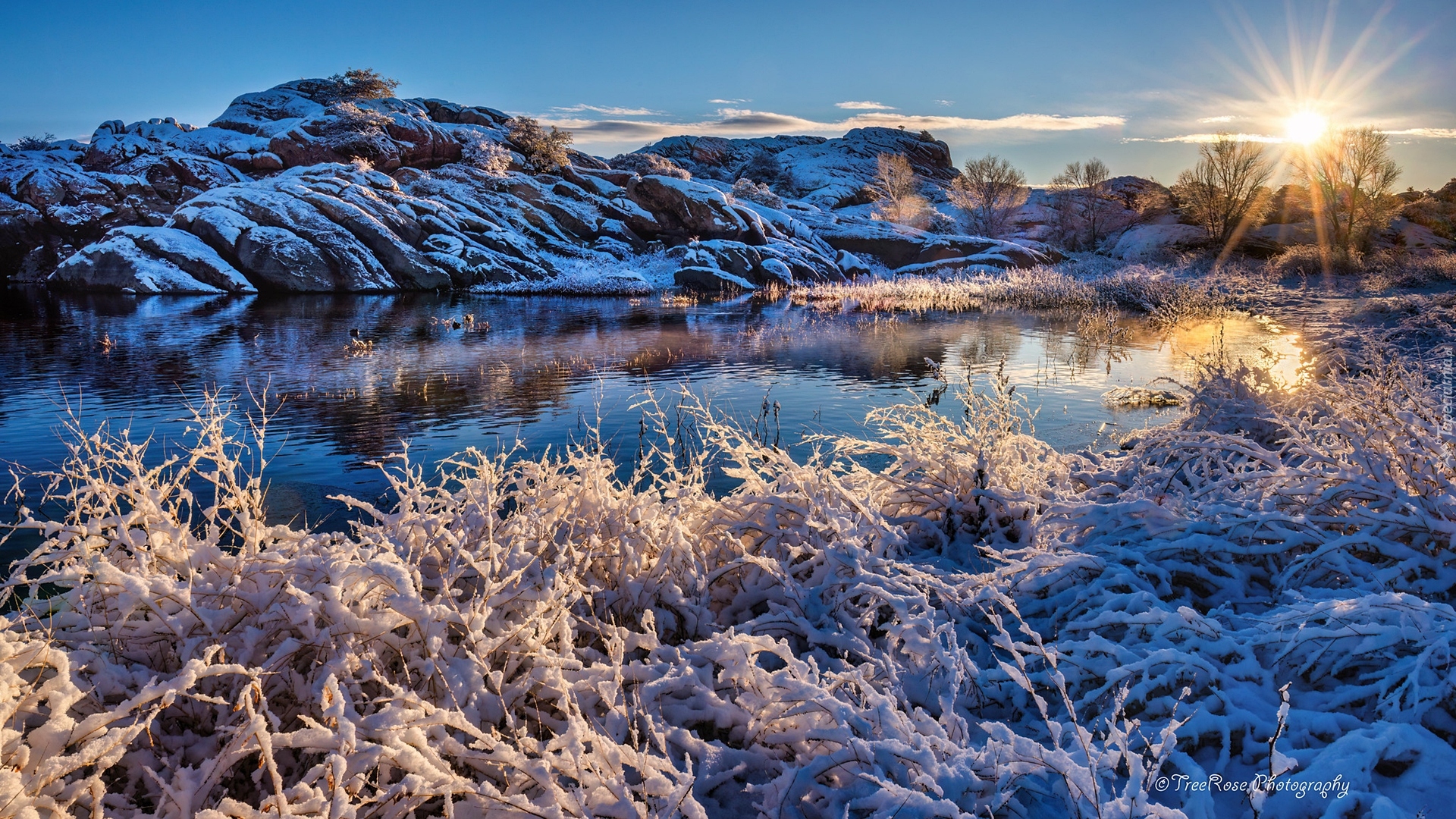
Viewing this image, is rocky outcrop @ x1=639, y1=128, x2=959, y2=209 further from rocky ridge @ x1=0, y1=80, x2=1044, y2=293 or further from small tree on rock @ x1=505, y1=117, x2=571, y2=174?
rocky ridge @ x1=0, y1=80, x2=1044, y2=293

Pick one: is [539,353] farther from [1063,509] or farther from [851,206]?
[851,206]

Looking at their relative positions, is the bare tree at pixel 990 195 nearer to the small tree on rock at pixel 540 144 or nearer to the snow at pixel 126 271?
the small tree on rock at pixel 540 144

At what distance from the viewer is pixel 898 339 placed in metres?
21.6

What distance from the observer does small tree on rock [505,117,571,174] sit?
64.4 metres

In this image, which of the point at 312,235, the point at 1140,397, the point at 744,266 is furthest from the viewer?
the point at 744,266

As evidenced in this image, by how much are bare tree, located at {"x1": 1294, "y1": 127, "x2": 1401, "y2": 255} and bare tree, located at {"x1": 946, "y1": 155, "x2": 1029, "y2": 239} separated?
31.9 metres

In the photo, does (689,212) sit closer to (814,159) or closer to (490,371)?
(490,371)

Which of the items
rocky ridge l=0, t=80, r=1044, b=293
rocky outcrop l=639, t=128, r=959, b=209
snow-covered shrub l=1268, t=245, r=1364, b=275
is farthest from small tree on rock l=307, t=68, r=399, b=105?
snow-covered shrub l=1268, t=245, r=1364, b=275

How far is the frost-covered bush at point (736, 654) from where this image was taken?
7.07ft

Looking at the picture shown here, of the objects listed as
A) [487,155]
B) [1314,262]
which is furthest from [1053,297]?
[487,155]

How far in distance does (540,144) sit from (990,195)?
45.2 m

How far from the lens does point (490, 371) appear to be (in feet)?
54.3

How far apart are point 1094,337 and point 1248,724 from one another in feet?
63.8

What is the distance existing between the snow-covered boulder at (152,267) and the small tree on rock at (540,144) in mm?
29672
